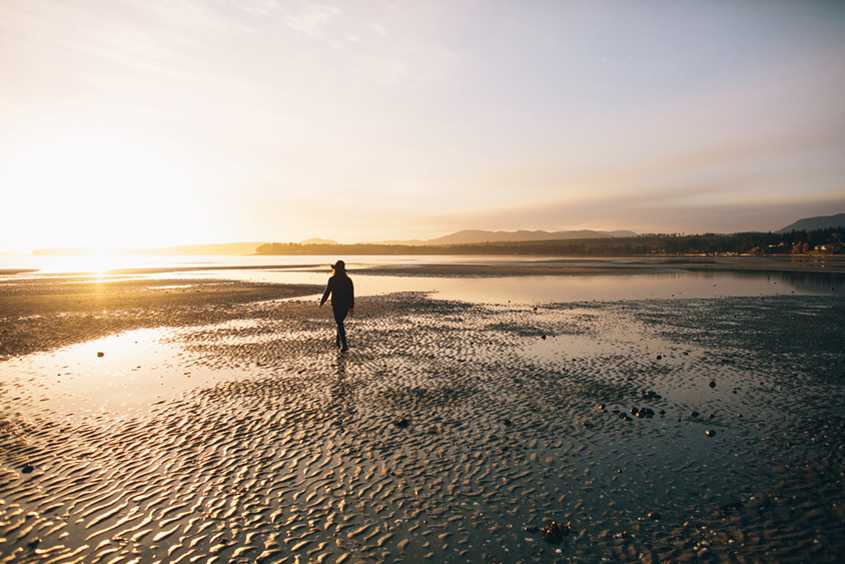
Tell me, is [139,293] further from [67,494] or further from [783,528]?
[783,528]

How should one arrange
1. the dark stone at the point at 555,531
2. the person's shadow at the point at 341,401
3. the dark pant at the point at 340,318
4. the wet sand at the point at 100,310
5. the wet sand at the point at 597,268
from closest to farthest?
the dark stone at the point at 555,531 → the person's shadow at the point at 341,401 → the dark pant at the point at 340,318 → the wet sand at the point at 100,310 → the wet sand at the point at 597,268

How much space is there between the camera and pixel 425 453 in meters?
9.62

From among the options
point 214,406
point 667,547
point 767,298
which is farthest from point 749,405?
point 767,298

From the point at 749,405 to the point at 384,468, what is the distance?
10.4m

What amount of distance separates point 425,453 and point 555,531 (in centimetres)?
353

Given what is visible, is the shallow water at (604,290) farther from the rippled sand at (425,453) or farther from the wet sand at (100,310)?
the rippled sand at (425,453)

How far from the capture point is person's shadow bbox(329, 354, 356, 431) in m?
11.6

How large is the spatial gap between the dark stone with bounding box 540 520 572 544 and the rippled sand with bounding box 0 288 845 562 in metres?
0.02

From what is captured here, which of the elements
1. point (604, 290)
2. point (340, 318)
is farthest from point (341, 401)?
point (604, 290)

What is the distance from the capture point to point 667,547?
251 inches

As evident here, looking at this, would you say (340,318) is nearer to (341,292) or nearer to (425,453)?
(341,292)

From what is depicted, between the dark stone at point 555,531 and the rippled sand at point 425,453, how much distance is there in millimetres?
21

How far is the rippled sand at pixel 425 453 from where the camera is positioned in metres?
6.60

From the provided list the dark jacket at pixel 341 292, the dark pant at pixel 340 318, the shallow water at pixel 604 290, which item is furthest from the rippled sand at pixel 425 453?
the shallow water at pixel 604 290
